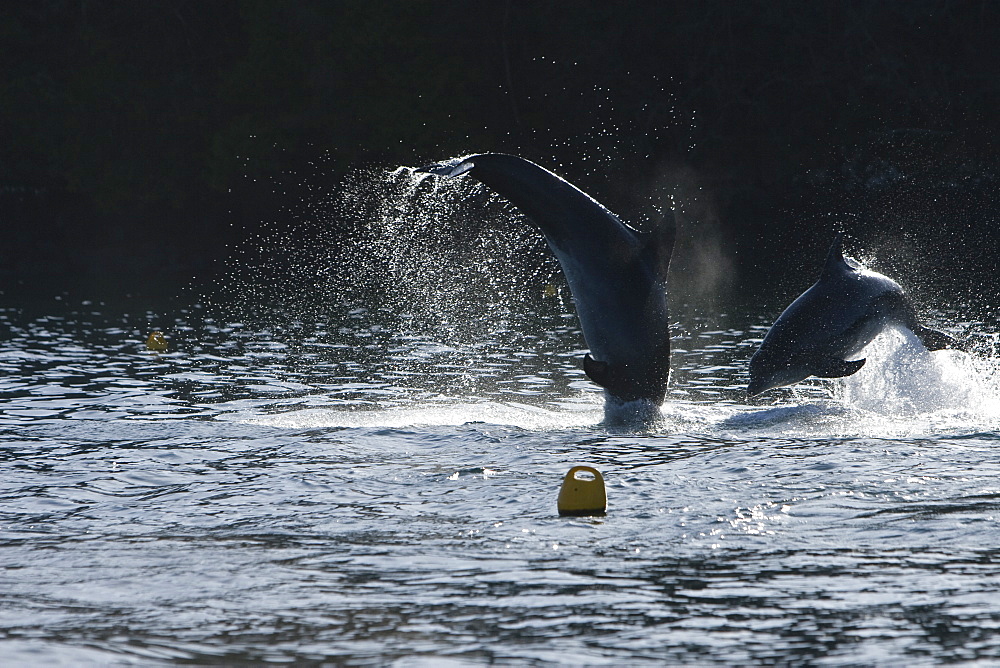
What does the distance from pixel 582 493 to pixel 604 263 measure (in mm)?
4325

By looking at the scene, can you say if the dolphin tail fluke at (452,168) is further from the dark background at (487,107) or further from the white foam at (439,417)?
→ the dark background at (487,107)

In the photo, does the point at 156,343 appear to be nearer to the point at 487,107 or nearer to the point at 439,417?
the point at 439,417

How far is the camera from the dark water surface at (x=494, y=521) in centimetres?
749

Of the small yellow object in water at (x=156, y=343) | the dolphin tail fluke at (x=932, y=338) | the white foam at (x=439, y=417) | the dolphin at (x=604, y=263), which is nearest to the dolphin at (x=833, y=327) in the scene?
the dolphin tail fluke at (x=932, y=338)

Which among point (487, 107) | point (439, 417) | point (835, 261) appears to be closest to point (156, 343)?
point (439, 417)

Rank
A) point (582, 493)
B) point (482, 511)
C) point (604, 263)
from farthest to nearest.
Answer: point (604, 263) < point (482, 511) < point (582, 493)

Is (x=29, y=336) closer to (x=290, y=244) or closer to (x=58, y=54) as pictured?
(x=290, y=244)

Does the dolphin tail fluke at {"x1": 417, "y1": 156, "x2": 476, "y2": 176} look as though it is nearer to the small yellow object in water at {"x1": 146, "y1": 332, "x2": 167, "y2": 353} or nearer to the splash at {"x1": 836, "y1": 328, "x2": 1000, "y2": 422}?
the splash at {"x1": 836, "y1": 328, "x2": 1000, "y2": 422}

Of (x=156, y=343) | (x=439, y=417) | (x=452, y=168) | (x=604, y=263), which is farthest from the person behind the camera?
(x=156, y=343)

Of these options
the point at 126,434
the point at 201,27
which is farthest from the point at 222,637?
the point at 201,27

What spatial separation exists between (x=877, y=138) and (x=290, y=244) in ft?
73.9

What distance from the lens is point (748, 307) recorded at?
2566cm

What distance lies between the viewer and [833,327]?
1497cm

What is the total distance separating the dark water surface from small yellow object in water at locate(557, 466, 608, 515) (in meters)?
0.14
